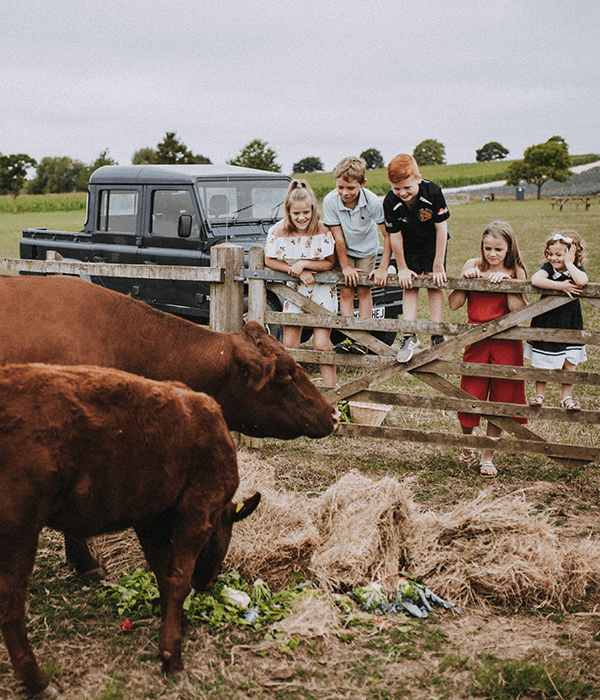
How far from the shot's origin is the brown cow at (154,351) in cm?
348

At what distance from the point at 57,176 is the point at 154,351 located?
93114mm

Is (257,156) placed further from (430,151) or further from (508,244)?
(430,151)

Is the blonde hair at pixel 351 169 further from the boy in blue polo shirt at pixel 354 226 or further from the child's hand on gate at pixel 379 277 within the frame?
the child's hand on gate at pixel 379 277

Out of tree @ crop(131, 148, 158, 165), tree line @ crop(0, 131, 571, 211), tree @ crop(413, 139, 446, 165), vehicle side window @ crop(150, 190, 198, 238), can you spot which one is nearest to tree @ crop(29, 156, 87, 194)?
tree line @ crop(0, 131, 571, 211)

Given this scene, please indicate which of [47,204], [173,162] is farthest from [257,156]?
[47,204]

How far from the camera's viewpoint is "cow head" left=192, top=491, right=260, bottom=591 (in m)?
3.19

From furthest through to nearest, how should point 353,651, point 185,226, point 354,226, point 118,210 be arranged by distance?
point 118,210 < point 185,226 < point 354,226 < point 353,651

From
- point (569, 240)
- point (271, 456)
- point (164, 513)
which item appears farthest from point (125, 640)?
point (569, 240)

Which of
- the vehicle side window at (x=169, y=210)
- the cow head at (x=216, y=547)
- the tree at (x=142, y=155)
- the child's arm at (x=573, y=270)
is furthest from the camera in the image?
the tree at (x=142, y=155)

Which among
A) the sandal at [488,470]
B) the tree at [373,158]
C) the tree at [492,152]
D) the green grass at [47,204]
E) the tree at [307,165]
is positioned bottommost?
the sandal at [488,470]

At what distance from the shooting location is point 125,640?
314cm

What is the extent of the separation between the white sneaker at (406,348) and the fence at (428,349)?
0.23ft

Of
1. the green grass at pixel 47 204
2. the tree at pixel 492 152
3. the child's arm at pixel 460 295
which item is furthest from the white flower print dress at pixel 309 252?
the tree at pixel 492 152

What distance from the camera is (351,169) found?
5.24 m
